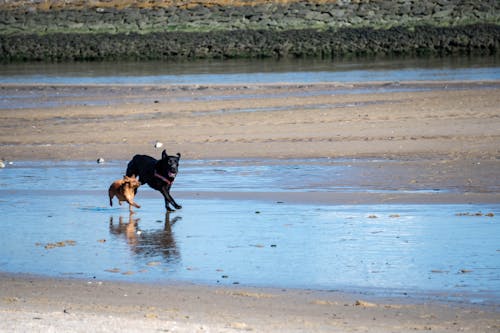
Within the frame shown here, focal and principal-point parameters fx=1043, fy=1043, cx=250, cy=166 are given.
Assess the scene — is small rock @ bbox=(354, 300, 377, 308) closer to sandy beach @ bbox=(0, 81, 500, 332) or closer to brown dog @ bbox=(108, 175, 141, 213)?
sandy beach @ bbox=(0, 81, 500, 332)

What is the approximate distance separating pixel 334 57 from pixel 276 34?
404cm

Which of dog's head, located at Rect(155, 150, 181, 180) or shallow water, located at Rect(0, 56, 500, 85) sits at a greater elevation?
dog's head, located at Rect(155, 150, 181, 180)

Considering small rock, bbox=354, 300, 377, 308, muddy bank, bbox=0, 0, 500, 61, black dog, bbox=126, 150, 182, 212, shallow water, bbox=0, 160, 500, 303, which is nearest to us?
small rock, bbox=354, 300, 377, 308

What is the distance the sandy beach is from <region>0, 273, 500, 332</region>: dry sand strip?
0.01 m

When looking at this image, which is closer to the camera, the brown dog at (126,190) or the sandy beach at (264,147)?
the sandy beach at (264,147)

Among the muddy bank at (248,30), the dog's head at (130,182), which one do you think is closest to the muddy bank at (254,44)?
the muddy bank at (248,30)

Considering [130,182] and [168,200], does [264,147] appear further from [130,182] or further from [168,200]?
[130,182]

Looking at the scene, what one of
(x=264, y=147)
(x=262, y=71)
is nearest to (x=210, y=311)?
(x=264, y=147)

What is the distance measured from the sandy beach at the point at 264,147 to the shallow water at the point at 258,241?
40 centimetres

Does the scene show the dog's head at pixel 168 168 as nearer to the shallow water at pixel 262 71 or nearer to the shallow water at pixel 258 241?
the shallow water at pixel 258 241

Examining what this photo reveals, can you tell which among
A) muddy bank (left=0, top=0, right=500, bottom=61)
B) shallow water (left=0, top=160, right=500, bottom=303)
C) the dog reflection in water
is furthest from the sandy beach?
muddy bank (left=0, top=0, right=500, bottom=61)

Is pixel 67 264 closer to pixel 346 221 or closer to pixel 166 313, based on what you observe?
pixel 166 313

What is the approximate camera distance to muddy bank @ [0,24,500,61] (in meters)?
38.2

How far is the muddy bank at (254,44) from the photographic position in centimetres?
3822
